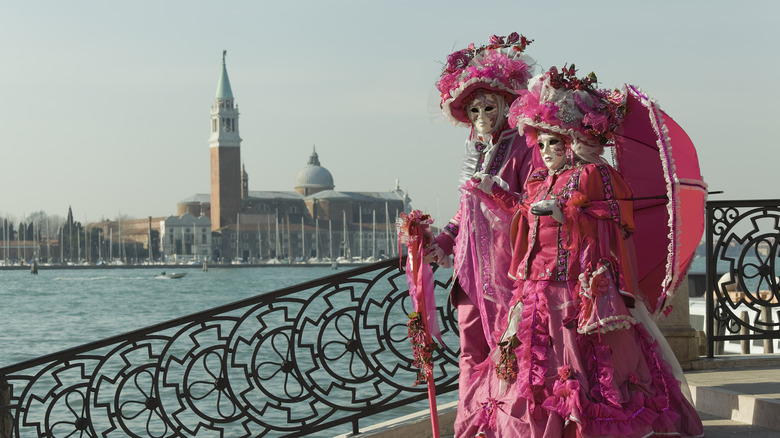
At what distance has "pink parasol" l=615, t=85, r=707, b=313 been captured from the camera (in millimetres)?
3332

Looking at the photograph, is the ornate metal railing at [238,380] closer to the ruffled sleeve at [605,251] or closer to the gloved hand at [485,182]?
the gloved hand at [485,182]

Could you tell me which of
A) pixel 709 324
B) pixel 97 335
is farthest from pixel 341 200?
pixel 709 324

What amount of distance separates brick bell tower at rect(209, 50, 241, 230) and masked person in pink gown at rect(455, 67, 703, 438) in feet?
331

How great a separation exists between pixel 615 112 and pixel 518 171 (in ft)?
1.55

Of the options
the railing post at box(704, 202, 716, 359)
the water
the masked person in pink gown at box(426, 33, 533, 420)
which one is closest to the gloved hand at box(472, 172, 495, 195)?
the masked person in pink gown at box(426, 33, 533, 420)

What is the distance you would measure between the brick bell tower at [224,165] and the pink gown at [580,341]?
331ft

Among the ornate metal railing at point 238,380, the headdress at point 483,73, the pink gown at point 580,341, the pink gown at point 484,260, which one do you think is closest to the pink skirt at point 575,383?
the pink gown at point 580,341

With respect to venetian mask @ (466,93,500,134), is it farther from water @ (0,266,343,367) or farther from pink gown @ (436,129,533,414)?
water @ (0,266,343,367)

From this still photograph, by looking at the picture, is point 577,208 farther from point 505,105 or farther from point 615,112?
point 505,105

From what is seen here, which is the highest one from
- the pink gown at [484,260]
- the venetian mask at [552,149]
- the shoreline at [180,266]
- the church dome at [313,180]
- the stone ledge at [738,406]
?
the church dome at [313,180]

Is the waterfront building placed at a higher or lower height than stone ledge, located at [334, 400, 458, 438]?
higher

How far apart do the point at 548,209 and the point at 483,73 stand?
74cm

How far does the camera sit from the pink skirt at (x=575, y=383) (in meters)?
3.08

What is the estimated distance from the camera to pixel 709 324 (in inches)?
191
